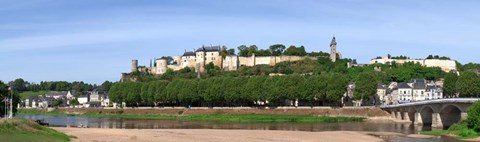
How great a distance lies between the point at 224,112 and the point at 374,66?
72943mm

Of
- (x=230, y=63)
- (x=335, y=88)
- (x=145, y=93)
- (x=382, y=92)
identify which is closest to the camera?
(x=335, y=88)

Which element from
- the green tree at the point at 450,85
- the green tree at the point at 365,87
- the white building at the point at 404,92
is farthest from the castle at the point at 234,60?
the green tree at the point at 365,87

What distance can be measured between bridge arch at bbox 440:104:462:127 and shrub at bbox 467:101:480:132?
1453 cm

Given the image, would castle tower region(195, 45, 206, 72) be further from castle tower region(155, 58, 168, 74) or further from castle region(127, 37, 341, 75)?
castle tower region(155, 58, 168, 74)

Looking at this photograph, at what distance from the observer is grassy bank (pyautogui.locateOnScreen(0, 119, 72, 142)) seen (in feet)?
117

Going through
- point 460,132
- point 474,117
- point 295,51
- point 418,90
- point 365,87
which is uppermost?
point 295,51

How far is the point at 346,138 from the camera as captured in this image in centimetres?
5094

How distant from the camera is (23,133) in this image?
1506 inches

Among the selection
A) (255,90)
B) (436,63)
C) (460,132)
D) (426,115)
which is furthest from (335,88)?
(436,63)

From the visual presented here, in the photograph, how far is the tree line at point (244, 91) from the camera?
320 ft

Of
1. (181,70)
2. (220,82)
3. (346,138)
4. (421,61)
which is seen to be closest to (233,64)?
(181,70)

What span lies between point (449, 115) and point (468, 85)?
2526 cm

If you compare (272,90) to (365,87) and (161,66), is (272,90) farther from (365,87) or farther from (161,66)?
(161,66)

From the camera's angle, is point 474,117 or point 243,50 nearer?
point 474,117
